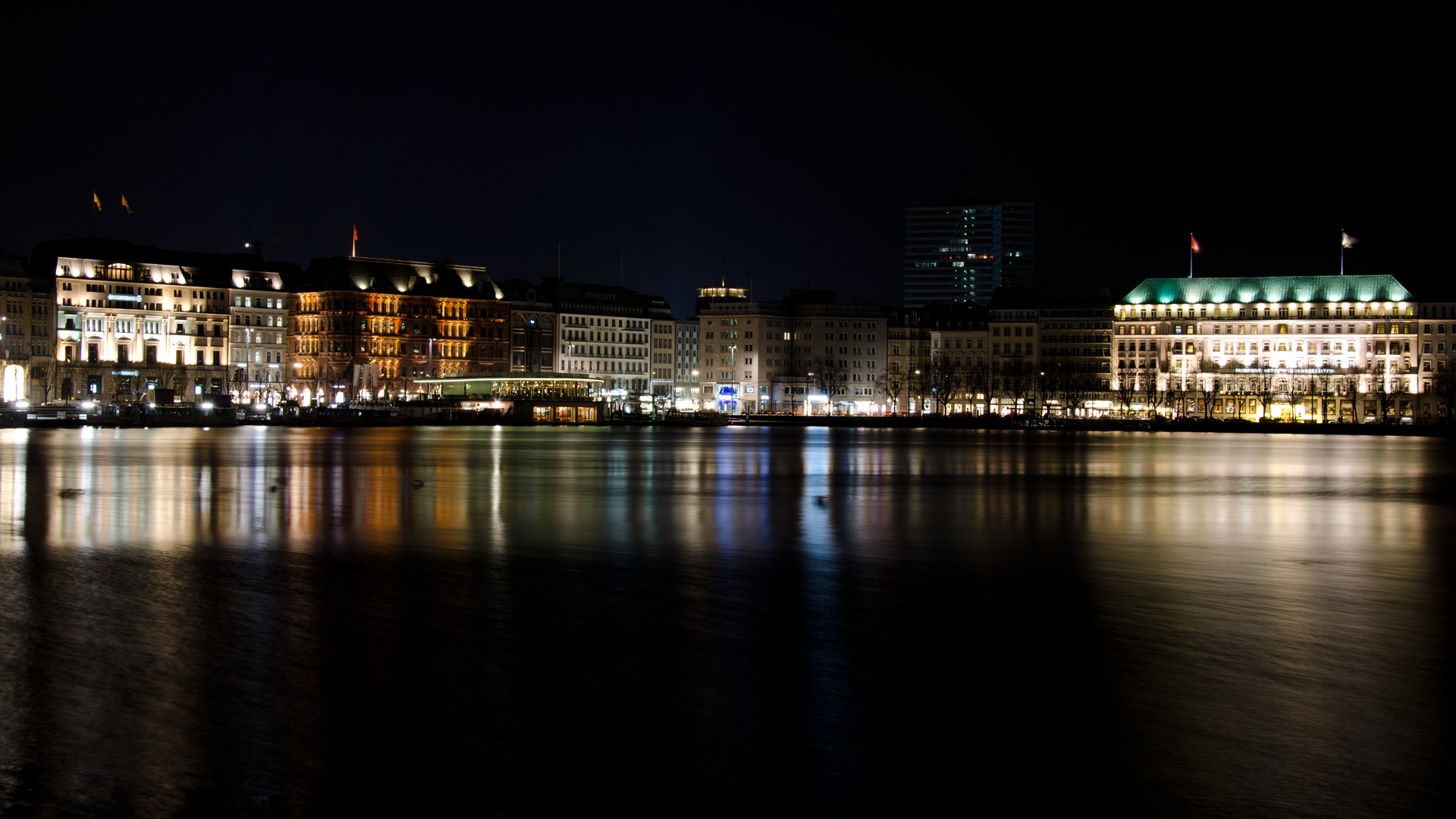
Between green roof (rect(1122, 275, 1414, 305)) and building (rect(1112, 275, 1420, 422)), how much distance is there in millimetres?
148

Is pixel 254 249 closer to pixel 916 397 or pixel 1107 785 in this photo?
pixel 916 397

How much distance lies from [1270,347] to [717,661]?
18227 centimetres

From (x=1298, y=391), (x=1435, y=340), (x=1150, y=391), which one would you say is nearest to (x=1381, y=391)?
(x=1298, y=391)

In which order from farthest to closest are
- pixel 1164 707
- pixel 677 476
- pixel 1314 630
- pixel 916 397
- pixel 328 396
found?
pixel 916 397, pixel 328 396, pixel 677 476, pixel 1314 630, pixel 1164 707

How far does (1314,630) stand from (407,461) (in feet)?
159

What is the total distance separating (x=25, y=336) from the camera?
465 ft

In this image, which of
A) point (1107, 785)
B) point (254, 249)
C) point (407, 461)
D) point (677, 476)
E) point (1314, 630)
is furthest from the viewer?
point (254, 249)

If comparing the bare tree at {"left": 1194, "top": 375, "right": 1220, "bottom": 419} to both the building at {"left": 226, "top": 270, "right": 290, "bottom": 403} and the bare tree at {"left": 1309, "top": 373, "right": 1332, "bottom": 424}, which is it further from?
the building at {"left": 226, "top": 270, "right": 290, "bottom": 403}

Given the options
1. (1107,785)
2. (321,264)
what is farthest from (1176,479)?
(321,264)

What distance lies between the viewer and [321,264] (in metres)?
174

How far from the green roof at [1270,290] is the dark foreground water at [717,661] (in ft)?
516

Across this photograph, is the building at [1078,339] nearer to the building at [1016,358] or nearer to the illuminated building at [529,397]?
the building at [1016,358]

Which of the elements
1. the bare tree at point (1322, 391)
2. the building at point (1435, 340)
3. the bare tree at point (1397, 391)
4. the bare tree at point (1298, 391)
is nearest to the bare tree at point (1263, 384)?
the bare tree at point (1298, 391)

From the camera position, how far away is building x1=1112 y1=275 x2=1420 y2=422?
172 metres
